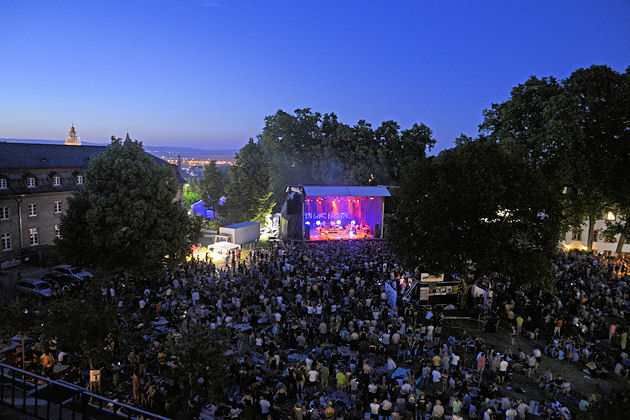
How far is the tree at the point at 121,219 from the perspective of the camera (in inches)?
886

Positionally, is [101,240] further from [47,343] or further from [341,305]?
[341,305]

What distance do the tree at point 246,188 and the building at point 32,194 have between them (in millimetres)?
15962

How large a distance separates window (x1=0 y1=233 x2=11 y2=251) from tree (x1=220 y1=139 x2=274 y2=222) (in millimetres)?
21675

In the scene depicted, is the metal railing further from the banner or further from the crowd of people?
the banner

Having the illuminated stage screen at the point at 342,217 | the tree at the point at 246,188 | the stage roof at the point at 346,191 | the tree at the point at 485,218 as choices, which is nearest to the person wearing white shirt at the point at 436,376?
the tree at the point at 485,218

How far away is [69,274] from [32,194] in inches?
360

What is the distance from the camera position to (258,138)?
6794cm

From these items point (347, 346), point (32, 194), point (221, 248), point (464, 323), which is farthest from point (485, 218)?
point (32, 194)

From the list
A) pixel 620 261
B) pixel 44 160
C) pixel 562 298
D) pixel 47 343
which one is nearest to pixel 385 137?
pixel 620 261

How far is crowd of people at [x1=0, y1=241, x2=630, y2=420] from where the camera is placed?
479 inches

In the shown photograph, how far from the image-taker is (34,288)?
22.2 m

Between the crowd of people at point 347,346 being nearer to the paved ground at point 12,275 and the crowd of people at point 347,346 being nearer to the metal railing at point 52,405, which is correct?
the metal railing at point 52,405

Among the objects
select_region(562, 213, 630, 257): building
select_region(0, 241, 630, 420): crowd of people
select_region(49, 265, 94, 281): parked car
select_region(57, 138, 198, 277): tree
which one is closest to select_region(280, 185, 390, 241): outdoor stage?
select_region(0, 241, 630, 420): crowd of people

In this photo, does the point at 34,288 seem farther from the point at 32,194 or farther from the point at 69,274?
the point at 32,194
